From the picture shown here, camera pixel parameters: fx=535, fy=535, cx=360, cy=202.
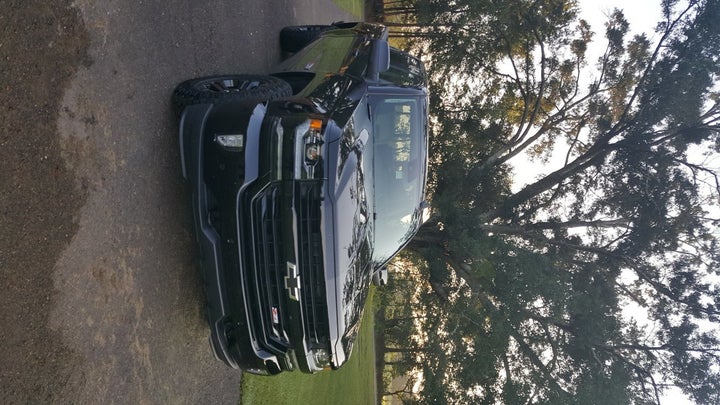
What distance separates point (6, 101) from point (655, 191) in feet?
47.0

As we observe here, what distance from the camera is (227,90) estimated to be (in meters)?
5.34

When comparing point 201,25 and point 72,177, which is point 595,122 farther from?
point 72,177

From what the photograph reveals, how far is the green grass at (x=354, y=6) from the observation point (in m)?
16.6

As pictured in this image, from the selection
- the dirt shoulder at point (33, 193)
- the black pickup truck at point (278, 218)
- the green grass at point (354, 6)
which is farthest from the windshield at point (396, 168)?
the green grass at point (354, 6)

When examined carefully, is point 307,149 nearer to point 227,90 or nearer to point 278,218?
point 278,218

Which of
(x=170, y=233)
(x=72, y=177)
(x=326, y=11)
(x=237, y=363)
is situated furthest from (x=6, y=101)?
(x=326, y=11)

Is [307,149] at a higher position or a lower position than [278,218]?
higher

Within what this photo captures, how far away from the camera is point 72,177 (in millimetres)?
3578

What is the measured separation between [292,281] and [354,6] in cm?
1677

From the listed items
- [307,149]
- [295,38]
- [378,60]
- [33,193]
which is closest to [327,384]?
[295,38]

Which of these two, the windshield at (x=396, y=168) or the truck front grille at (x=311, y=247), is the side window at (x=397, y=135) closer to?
the windshield at (x=396, y=168)

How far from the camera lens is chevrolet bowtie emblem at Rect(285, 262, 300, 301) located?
14.4 feet

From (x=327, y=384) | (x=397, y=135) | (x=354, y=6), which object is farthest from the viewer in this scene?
(x=354, y=6)

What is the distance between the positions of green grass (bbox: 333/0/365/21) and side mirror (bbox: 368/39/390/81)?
995 cm
